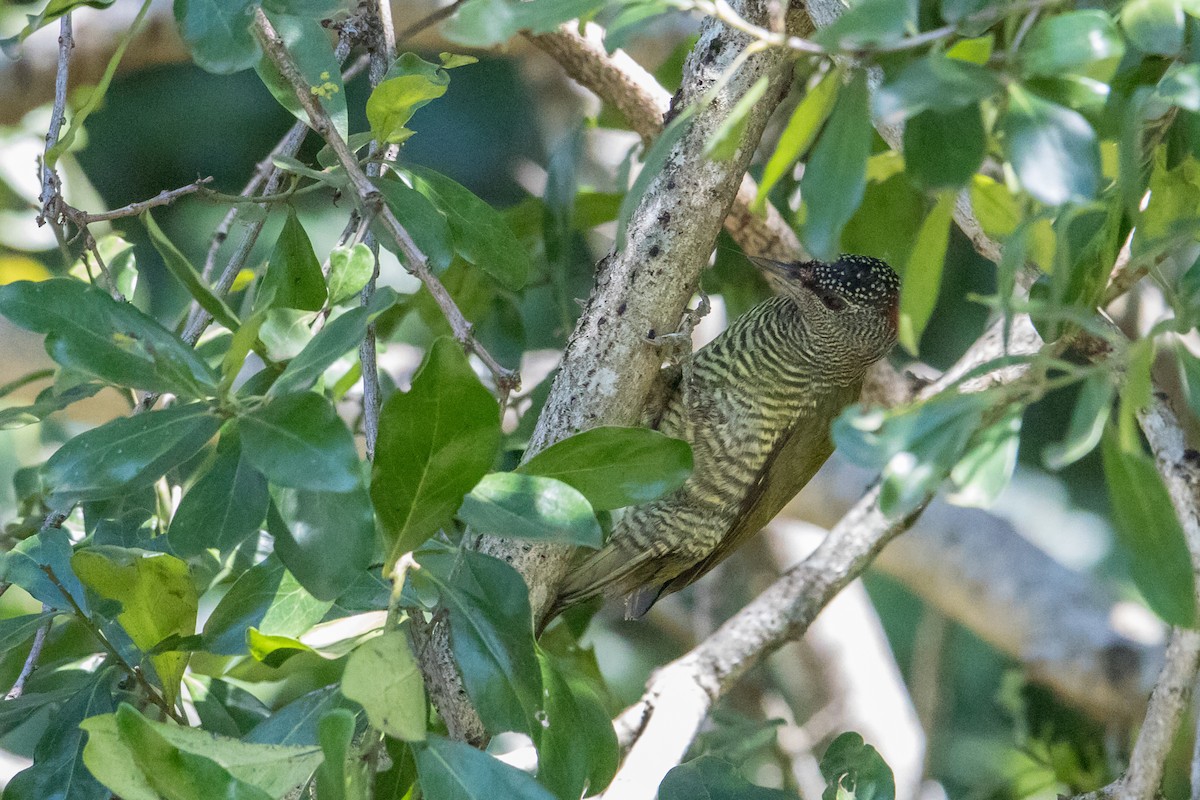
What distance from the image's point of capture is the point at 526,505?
0.99 m

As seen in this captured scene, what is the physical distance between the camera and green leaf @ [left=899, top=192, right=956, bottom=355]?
774mm

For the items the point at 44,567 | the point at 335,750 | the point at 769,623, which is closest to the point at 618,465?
the point at 335,750

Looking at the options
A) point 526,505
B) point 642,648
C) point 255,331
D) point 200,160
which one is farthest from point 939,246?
point 200,160

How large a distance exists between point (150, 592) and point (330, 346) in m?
0.45

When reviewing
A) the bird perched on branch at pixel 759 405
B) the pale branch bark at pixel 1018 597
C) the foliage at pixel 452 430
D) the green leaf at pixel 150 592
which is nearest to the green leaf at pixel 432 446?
the foliage at pixel 452 430

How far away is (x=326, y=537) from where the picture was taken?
0.94m

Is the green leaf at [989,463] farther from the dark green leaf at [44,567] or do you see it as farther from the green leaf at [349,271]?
the dark green leaf at [44,567]

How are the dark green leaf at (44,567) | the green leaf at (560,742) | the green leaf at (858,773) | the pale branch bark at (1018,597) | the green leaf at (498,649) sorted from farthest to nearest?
the pale branch bark at (1018,597) < the green leaf at (858,773) < the dark green leaf at (44,567) < the green leaf at (560,742) < the green leaf at (498,649)

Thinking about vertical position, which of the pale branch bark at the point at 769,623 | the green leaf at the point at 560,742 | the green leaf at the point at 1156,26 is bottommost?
the pale branch bark at the point at 769,623

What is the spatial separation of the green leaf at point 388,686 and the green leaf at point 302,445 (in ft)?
0.48

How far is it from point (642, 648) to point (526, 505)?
2.84m

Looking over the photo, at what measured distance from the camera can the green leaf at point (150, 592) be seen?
45.0 inches

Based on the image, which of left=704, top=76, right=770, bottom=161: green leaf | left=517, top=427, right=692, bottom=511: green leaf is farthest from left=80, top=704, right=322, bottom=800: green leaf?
left=704, top=76, right=770, bottom=161: green leaf

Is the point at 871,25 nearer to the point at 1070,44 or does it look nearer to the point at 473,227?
the point at 1070,44
